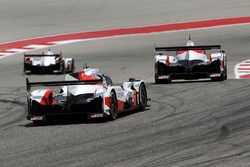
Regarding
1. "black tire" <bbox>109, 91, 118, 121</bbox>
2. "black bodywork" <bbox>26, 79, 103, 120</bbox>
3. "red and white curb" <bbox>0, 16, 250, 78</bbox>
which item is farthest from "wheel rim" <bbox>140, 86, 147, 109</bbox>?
"red and white curb" <bbox>0, 16, 250, 78</bbox>

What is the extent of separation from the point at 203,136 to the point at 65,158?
8.70 feet

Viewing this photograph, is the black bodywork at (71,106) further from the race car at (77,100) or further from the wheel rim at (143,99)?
the wheel rim at (143,99)

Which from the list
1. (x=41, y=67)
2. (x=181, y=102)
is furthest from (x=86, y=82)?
(x=41, y=67)

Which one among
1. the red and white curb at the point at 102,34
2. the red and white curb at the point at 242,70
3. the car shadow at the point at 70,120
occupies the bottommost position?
the car shadow at the point at 70,120

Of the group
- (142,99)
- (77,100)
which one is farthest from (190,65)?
(77,100)

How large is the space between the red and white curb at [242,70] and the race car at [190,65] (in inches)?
62.2

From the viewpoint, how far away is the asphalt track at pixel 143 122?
41.7 ft

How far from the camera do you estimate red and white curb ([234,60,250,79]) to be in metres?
27.0

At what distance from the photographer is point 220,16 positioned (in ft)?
147

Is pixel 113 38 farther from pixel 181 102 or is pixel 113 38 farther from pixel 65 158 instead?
pixel 65 158

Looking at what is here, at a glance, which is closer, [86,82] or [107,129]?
[107,129]

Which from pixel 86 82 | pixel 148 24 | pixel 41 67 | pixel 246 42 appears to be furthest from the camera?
pixel 148 24

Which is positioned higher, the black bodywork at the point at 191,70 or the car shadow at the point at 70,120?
the black bodywork at the point at 191,70

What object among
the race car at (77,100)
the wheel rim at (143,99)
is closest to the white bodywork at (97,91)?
the race car at (77,100)
